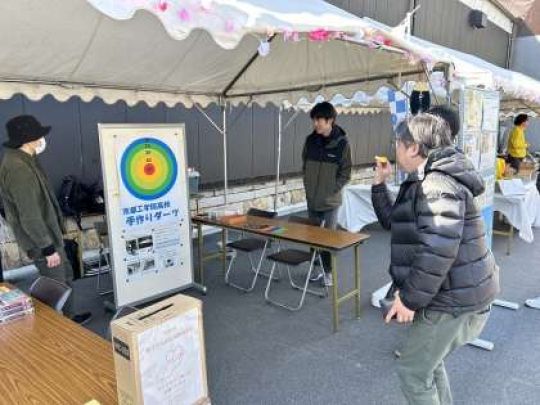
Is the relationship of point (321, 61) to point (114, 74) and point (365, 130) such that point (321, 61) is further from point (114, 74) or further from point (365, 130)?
point (365, 130)

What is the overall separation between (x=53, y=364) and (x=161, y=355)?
480mm

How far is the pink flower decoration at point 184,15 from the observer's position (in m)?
1.50

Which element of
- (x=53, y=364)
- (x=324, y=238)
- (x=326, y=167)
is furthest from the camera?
(x=326, y=167)

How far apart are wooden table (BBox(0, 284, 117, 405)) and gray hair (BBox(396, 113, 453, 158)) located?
1379 mm

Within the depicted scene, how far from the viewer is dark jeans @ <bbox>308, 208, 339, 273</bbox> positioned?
388cm

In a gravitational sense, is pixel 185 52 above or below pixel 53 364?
above

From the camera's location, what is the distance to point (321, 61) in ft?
13.1

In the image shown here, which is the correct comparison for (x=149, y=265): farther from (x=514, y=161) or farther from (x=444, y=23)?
(x=444, y=23)

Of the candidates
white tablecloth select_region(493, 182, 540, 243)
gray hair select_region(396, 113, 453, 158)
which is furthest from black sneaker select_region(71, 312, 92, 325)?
white tablecloth select_region(493, 182, 540, 243)

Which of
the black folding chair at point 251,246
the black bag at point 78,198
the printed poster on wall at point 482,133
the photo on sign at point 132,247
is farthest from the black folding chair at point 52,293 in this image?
the printed poster on wall at point 482,133

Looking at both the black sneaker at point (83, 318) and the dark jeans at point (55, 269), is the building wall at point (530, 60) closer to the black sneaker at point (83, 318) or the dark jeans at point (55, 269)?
the black sneaker at point (83, 318)

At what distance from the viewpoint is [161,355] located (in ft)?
3.83

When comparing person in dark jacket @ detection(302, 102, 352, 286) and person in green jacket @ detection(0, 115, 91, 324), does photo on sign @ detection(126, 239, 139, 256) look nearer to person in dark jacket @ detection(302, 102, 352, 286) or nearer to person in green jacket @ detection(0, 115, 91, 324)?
person in green jacket @ detection(0, 115, 91, 324)

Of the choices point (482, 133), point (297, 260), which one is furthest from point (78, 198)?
point (482, 133)
